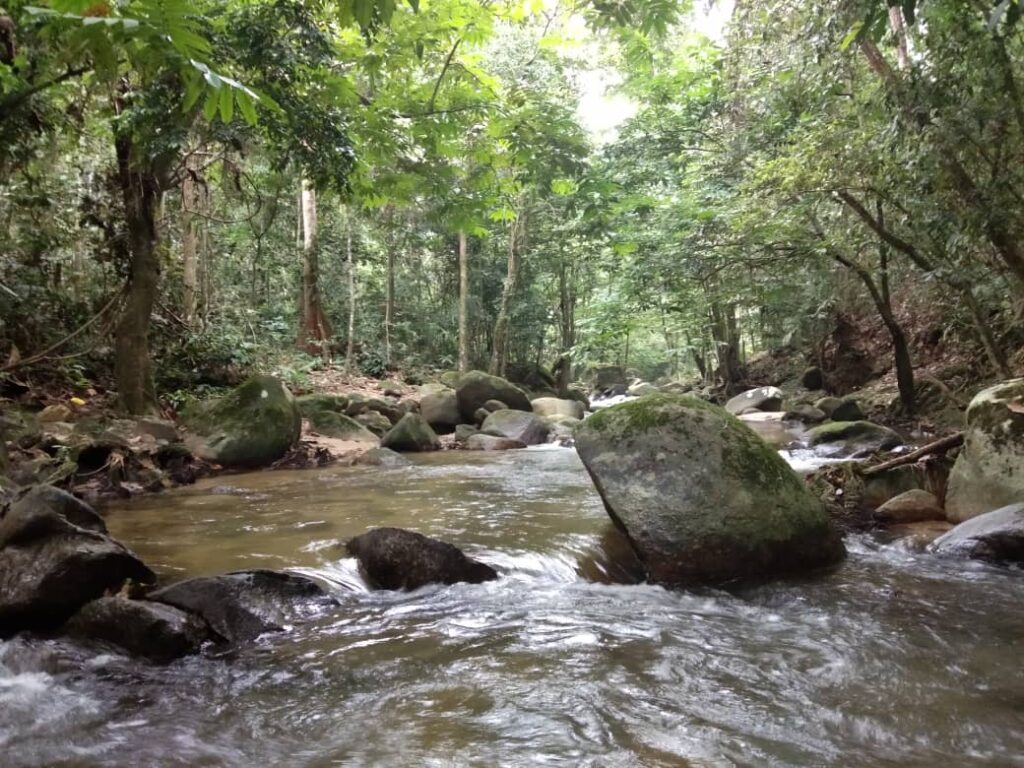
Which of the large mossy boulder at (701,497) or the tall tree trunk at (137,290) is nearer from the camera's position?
the large mossy boulder at (701,497)

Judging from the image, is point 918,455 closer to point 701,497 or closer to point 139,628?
point 701,497

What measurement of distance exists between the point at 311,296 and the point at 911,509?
15.9 metres

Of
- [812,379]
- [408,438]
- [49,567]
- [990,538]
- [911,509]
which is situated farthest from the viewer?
[812,379]

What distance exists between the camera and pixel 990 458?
20.0 feet

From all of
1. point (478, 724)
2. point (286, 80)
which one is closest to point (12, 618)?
point (478, 724)

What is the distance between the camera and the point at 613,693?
11.1 feet

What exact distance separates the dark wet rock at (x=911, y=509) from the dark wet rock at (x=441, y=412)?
9.66 meters

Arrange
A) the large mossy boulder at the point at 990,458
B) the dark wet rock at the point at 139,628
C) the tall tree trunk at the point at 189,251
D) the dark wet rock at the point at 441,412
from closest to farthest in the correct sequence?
the dark wet rock at the point at 139,628, the large mossy boulder at the point at 990,458, the tall tree trunk at the point at 189,251, the dark wet rock at the point at 441,412

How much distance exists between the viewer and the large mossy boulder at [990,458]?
593 centimetres

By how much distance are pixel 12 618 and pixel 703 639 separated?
3.74 m

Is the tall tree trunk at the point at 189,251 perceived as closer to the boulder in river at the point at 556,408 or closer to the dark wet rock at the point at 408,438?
the dark wet rock at the point at 408,438

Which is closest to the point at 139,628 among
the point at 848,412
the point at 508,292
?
the point at 848,412

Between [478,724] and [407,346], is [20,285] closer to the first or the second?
[478,724]

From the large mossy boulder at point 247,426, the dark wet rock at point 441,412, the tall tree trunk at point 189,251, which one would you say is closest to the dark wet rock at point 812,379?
the dark wet rock at point 441,412
